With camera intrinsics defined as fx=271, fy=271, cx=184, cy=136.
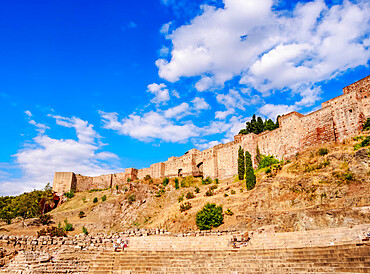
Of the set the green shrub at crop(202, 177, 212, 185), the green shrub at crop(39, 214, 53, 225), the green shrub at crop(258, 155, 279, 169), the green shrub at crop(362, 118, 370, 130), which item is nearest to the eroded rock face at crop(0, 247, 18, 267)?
the green shrub at crop(39, 214, 53, 225)

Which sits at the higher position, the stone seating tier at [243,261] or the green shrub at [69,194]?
the green shrub at [69,194]

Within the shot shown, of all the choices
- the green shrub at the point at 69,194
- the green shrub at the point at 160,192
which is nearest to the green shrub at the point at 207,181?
the green shrub at the point at 160,192

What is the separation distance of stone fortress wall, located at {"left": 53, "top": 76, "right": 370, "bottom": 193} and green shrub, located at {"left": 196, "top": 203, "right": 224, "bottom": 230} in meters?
11.4

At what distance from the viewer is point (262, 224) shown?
63.3 ft

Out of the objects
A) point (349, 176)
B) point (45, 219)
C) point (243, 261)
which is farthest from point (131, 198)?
point (349, 176)

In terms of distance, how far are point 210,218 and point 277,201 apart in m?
5.48

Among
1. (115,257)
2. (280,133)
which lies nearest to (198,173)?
(280,133)

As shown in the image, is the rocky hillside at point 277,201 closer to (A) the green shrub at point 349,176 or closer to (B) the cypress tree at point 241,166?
(A) the green shrub at point 349,176

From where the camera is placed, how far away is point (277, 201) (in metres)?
21.1

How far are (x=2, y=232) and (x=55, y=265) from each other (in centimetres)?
1408

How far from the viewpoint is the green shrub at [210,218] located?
71.9 feet

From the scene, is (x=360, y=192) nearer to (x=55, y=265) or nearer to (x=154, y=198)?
(x=55, y=265)

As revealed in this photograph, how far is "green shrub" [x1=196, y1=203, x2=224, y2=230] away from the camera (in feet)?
71.9

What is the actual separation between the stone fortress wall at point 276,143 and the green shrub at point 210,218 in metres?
11.4
